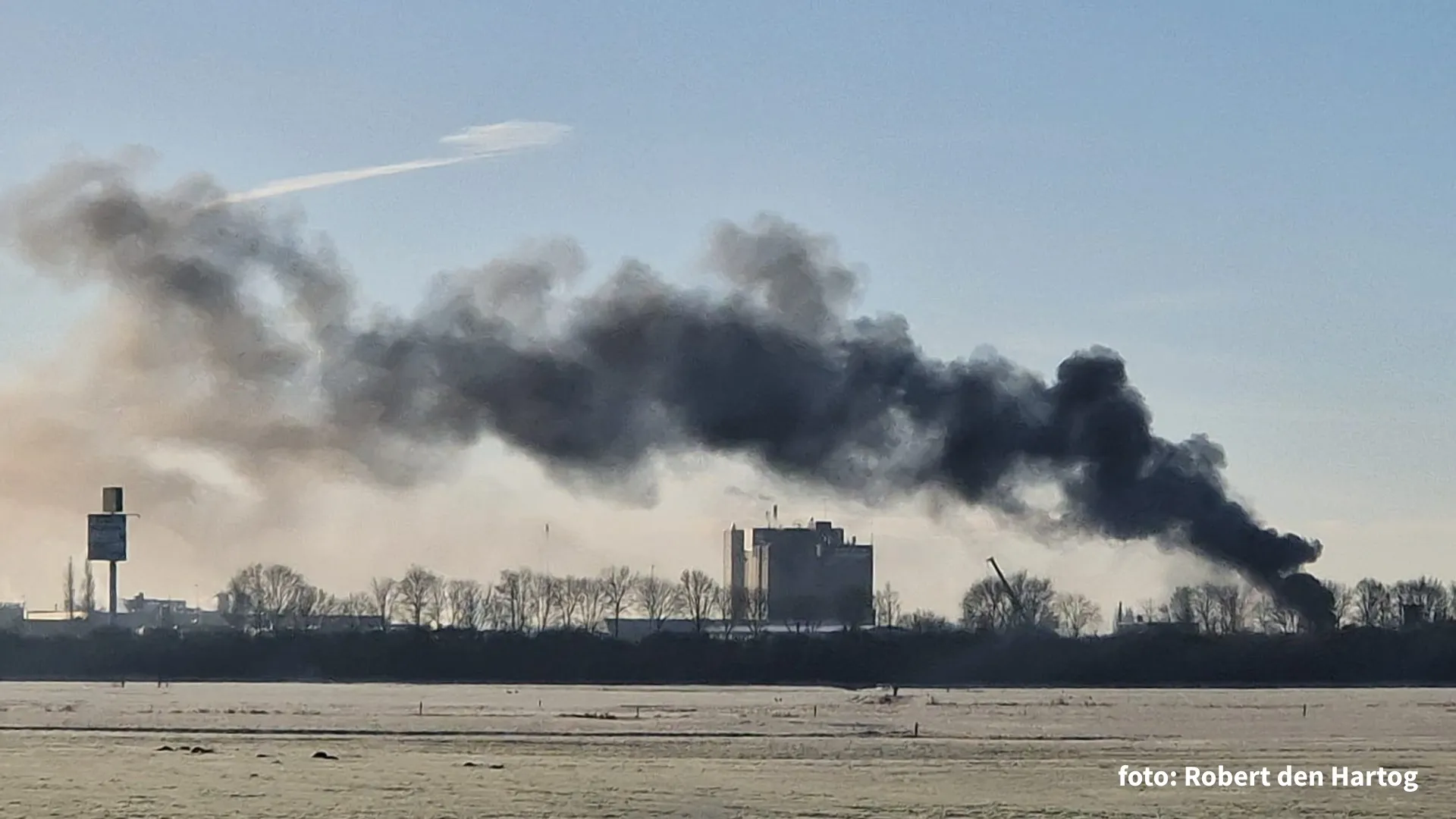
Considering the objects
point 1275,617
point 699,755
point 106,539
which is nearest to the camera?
point 699,755

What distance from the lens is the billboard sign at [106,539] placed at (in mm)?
185500

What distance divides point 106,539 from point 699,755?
130 meters

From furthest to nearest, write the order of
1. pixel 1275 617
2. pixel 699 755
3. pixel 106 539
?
pixel 106 539 → pixel 1275 617 → pixel 699 755

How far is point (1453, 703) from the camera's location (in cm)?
10712

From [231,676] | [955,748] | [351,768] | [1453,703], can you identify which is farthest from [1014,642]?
[351,768]

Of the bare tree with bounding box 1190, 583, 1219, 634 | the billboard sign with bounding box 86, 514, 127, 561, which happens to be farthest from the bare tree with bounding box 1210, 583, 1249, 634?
the billboard sign with bounding box 86, 514, 127, 561

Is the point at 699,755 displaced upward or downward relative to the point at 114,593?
downward

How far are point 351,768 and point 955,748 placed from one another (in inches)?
855

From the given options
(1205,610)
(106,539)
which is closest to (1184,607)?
(1205,610)

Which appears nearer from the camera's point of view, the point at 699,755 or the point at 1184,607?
the point at 699,755

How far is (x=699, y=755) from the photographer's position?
6788 cm

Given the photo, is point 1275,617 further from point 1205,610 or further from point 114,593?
point 114,593

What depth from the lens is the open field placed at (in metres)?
51.2

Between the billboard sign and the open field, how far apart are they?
71.6m
